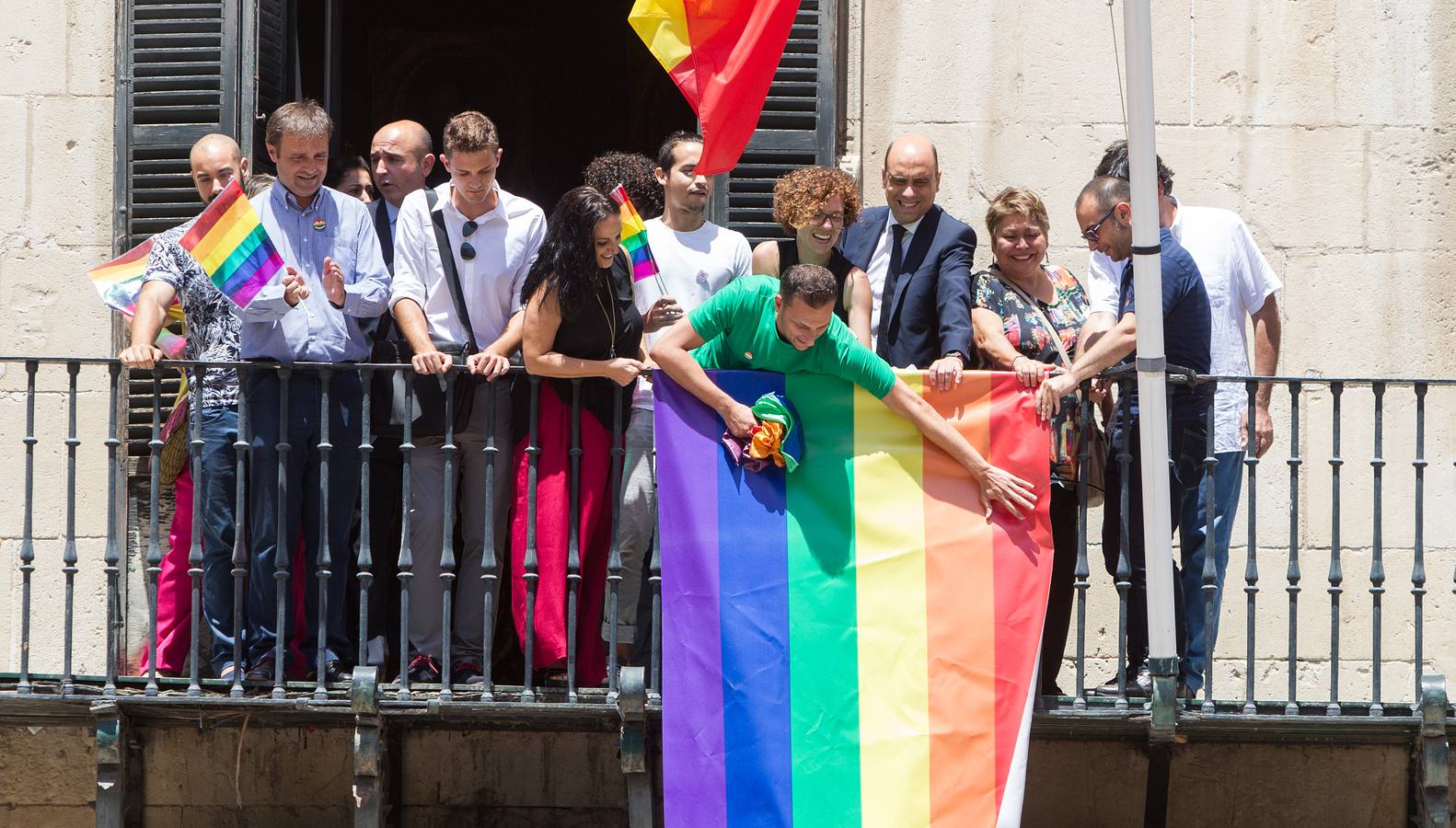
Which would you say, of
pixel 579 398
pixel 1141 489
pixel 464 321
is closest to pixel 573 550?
pixel 579 398

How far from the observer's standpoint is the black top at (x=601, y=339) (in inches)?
246

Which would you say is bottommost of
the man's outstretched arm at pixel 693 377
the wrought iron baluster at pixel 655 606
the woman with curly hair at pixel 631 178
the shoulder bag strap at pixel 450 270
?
the wrought iron baluster at pixel 655 606

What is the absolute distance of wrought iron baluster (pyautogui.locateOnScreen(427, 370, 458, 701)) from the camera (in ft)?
20.3

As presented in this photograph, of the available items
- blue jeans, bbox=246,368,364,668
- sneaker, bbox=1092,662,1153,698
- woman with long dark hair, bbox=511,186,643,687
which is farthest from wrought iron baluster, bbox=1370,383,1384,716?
blue jeans, bbox=246,368,364,668

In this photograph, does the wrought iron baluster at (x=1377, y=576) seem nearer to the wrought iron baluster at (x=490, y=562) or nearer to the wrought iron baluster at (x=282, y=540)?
the wrought iron baluster at (x=490, y=562)

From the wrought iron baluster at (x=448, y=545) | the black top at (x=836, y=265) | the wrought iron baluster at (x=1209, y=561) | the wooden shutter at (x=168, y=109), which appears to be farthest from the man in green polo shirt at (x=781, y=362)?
the wooden shutter at (x=168, y=109)

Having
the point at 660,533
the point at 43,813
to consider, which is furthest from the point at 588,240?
the point at 43,813

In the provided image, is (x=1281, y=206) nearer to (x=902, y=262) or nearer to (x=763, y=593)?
(x=902, y=262)

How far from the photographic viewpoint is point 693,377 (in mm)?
5984

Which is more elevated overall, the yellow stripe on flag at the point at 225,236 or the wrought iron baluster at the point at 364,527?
the yellow stripe on flag at the point at 225,236

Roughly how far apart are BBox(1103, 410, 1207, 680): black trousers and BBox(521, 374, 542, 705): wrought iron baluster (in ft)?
6.28

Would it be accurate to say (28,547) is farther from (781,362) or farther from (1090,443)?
(1090,443)

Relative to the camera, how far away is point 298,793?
7.04 m

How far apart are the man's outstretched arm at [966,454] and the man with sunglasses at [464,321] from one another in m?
1.36
